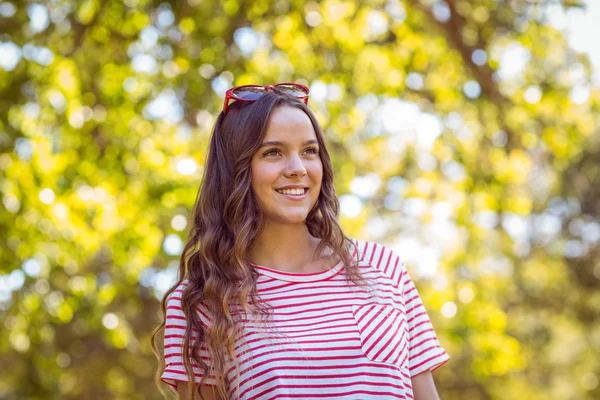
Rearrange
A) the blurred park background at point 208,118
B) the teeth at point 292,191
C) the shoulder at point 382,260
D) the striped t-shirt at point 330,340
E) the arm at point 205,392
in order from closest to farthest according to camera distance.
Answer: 1. the striped t-shirt at point 330,340
2. the arm at point 205,392
3. the teeth at point 292,191
4. the shoulder at point 382,260
5. the blurred park background at point 208,118

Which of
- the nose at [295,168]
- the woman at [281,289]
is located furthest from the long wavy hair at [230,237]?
the nose at [295,168]

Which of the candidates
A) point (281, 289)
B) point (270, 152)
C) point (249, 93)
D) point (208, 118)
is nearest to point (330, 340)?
point (281, 289)

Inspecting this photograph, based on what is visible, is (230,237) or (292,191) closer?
(292,191)

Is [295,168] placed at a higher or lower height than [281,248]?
higher

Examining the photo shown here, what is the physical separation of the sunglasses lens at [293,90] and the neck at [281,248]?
46cm

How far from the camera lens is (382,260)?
2738 mm

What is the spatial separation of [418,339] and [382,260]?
0.28 metres

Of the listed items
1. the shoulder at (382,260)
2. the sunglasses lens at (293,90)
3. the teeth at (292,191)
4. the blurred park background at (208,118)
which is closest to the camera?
the teeth at (292,191)

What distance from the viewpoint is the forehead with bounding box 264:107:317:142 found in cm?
263

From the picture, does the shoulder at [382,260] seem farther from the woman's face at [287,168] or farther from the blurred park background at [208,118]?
the blurred park background at [208,118]

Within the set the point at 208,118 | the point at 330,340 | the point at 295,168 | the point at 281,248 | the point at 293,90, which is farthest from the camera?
the point at 208,118

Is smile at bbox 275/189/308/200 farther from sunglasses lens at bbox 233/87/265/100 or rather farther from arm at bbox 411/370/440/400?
arm at bbox 411/370/440/400

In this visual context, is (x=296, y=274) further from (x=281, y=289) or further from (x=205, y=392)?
(x=205, y=392)

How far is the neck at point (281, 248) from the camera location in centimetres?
269
